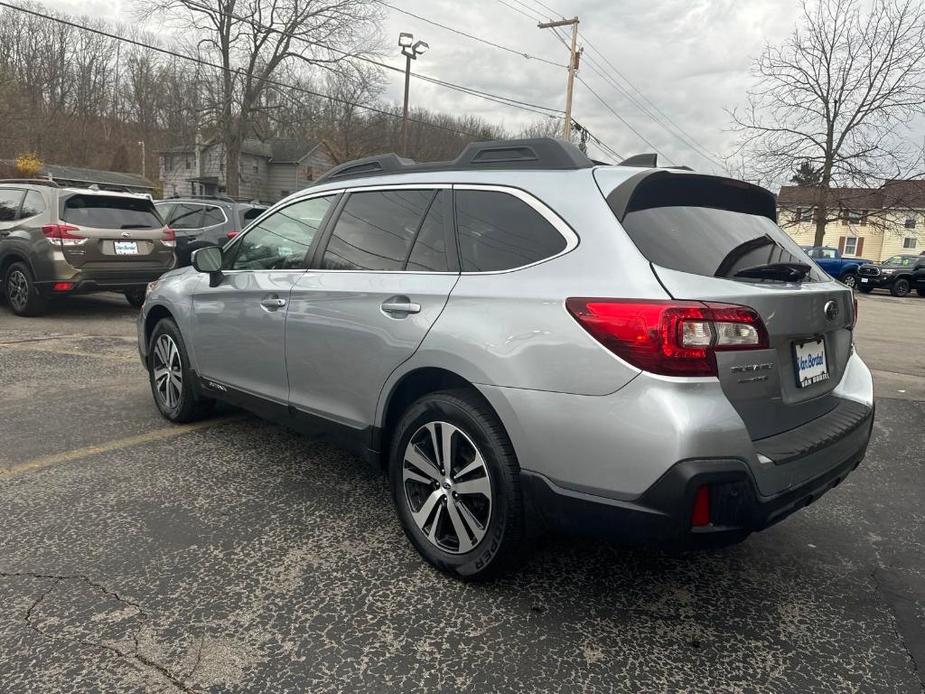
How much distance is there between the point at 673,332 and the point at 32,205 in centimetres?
906

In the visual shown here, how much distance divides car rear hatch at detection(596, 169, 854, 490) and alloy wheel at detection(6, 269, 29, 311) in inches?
339

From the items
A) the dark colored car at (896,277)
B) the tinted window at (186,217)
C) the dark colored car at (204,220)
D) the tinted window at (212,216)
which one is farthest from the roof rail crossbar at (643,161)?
the dark colored car at (896,277)

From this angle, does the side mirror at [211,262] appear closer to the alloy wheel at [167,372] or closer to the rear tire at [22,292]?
the alloy wheel at [167,372]

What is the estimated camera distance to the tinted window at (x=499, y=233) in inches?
92.4

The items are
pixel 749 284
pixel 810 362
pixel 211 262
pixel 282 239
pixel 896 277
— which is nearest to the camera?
pixel 749 284

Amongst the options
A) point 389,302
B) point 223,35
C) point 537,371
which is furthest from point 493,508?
point 223,35

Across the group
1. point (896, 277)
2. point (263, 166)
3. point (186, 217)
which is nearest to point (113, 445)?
point (186, 217)

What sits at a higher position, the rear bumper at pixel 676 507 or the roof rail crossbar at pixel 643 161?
the roof rail crossbar at pixel 643 161

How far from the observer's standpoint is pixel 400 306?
267 centimetres

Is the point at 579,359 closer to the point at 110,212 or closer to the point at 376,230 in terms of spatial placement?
the point at 376,230

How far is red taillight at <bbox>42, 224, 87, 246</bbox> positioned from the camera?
312 inches

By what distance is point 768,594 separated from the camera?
8.40 ft

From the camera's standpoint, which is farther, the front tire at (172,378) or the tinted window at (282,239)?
the front tire at (172,378)

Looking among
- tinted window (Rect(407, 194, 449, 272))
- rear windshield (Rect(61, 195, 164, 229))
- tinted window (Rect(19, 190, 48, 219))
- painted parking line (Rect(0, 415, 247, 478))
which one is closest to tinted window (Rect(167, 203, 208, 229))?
rear windshield (Rect(61, 195, 164, 229))
